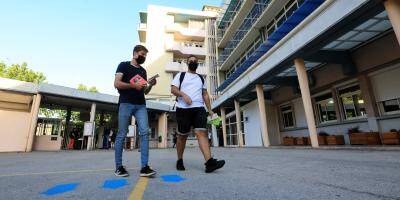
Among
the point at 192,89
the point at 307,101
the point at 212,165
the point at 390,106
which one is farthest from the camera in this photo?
the point at 390,106

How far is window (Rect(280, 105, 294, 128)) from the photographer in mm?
14984

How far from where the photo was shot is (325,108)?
12211 mm

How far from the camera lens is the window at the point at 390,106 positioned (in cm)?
855

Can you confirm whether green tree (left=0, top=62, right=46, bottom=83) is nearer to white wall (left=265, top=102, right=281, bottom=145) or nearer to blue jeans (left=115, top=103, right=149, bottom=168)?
white wall (left=265, top=102, right=281, bottom=145)

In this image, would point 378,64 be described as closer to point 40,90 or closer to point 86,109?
point 40,90

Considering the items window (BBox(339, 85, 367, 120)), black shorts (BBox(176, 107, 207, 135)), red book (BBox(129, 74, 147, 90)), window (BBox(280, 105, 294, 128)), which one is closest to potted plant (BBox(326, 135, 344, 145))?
window (BBox(339, 85, 367, 120))

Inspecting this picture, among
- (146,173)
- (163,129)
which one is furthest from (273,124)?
(146,173)

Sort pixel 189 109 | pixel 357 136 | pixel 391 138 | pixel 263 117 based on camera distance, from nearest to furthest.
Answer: pixel 189 109
pixel 391 138
pixel 357 136
pixel 263 117

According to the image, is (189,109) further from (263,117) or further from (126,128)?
(263,117)

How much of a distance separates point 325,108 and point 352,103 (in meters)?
1.73

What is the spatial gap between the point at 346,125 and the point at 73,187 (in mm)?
11870

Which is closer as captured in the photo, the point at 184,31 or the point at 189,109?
the point at 189,109

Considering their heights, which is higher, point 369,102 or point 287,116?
point 287,116

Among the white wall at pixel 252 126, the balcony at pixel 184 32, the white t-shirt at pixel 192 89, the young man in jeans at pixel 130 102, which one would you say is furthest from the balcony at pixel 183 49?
the young man in jeans at pixel 130 102
